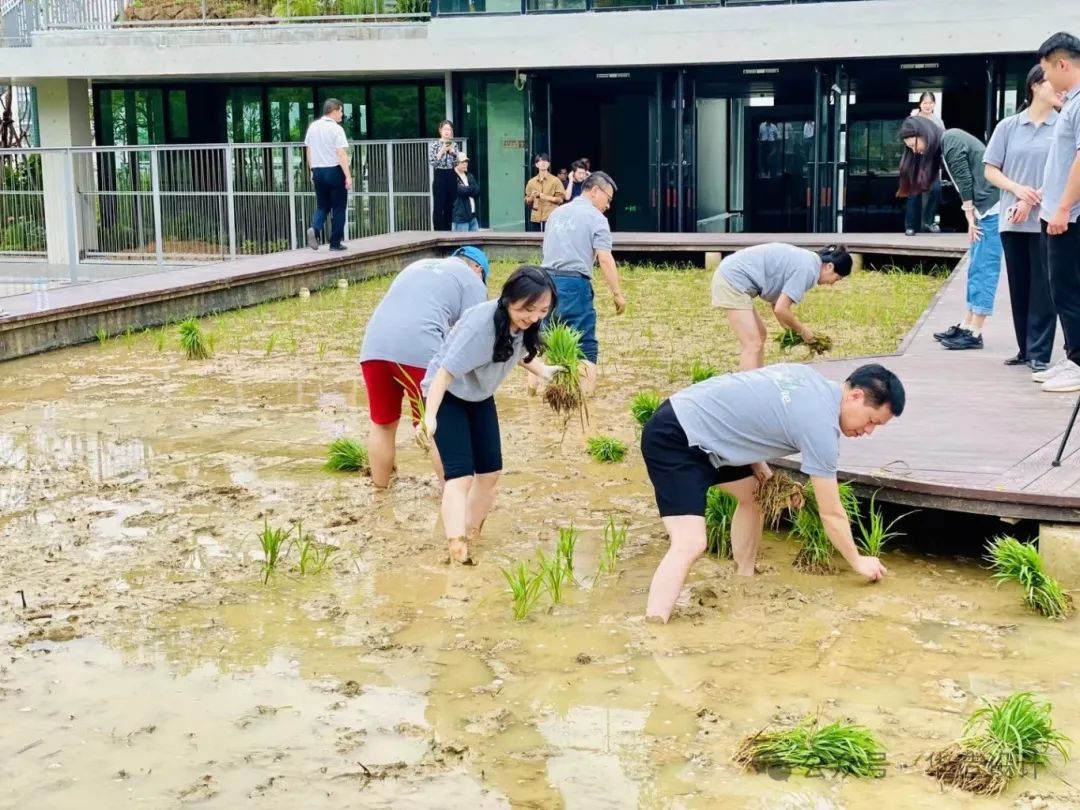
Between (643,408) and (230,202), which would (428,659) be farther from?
(230,202)

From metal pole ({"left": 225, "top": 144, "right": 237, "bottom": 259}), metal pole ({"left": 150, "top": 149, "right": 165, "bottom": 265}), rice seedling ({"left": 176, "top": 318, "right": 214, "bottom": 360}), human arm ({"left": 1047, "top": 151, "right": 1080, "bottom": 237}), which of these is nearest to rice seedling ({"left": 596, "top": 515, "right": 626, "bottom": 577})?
human arm ({"left": 1047, "top": 151, "right": 1080, "bottom": 237})

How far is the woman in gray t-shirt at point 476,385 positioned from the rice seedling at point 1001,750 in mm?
2479

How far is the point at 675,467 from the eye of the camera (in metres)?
5.59

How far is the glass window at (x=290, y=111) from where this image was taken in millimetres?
26406

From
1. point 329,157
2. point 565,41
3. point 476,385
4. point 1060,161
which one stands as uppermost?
point 565,41

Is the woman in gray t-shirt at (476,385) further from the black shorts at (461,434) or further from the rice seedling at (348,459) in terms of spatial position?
the rice seedling at (348,459)

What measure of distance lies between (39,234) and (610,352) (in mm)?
9994

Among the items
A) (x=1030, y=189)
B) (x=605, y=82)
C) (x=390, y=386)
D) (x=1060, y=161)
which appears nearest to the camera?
(x=390, y=386)

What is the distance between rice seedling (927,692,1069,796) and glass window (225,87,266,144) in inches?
935

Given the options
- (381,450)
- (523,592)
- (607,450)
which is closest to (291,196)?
(607,450)

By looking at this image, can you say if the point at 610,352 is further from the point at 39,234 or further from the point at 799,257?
the point at 39,234

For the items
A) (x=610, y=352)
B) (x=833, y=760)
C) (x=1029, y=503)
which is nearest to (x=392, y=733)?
(x=833, y=760)

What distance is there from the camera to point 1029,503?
6035 millimetres

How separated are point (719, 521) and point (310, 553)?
1787 mm
